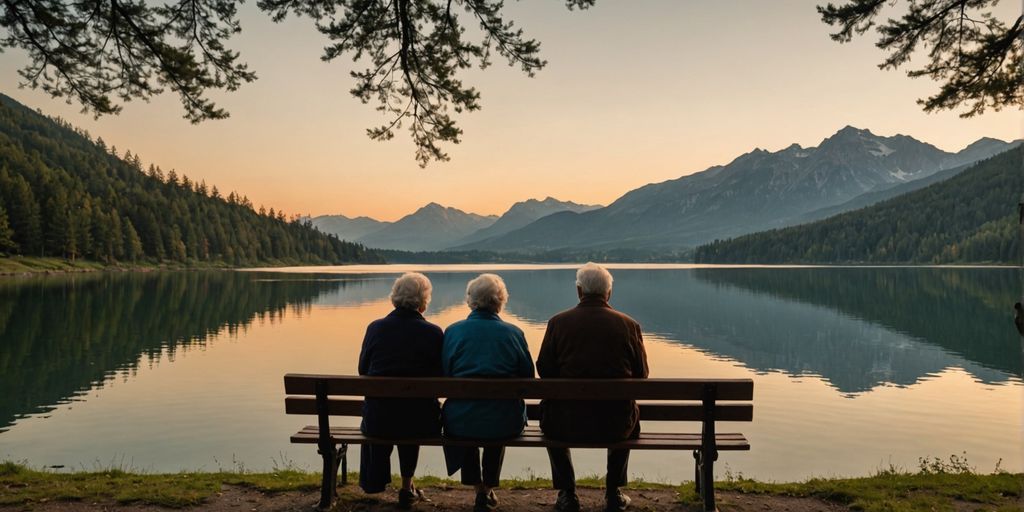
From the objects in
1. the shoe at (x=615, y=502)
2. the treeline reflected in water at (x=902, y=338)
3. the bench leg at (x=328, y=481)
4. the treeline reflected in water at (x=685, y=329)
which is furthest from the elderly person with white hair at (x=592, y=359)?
the treeline reflected in water at (x=902, y=338)

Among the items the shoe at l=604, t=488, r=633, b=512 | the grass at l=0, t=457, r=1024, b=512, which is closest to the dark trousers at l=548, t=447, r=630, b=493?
the shoe at l=604, t=488, r=633, b=512

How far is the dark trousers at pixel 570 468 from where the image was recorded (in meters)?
8.41

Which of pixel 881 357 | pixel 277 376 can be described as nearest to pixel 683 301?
pixel 881 357

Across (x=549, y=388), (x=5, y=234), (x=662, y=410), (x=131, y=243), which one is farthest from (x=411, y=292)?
(x=131, y=243)

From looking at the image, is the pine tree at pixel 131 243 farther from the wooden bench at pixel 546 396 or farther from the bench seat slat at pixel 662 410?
the wooden bench at pixel 546 396

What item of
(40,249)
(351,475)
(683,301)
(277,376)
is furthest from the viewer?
(40,249)

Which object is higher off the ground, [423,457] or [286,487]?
[286,487]

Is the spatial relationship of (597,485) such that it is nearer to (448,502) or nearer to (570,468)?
(570,468)

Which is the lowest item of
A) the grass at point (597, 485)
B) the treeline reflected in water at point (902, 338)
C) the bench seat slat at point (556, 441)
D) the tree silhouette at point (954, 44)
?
the treeline reflected in water at point (902, 338)

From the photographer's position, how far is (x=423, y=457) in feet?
53.4

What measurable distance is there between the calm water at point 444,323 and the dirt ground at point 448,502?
17.8ft

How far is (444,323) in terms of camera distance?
5047 centimetres

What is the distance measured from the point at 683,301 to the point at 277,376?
180 feet

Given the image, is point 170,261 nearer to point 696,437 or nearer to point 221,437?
point 221,437
